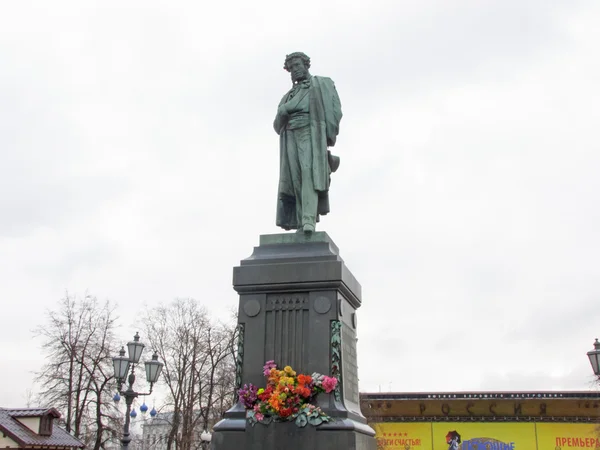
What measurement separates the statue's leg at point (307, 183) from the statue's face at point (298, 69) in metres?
0.94

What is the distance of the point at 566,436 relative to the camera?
146 feet

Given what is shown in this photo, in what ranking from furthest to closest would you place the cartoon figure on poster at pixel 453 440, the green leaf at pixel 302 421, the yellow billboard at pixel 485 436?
the cartoon figure on poster at pixel 453 440 → the yellow billboard at pixel 485 436 → the green leaf at pixel 302 421

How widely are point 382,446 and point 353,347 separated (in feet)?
119

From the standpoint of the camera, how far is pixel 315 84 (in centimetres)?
1061

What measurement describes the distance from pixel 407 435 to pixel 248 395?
41135 mm

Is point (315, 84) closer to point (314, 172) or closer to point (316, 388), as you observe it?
point (314, 172)

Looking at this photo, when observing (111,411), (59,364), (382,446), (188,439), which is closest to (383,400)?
(382,446)

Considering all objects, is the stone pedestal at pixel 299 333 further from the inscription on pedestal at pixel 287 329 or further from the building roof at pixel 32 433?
the building roof at pixel 32 433

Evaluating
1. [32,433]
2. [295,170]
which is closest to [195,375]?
[32,433]

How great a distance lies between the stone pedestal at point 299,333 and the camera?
861cm

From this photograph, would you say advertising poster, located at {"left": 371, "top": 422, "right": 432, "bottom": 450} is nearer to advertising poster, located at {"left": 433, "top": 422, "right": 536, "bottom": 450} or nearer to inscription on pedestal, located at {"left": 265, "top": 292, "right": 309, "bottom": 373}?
advertising poster, located at {"left": 433, "top": 422, "right": 536, "bottom": 450}

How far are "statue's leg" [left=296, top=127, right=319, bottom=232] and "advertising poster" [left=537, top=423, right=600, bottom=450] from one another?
40165mm

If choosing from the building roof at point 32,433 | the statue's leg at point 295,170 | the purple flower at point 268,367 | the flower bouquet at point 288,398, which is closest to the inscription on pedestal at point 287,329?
the purple flower at point 268,367

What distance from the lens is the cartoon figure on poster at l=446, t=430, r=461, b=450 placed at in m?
45.9
